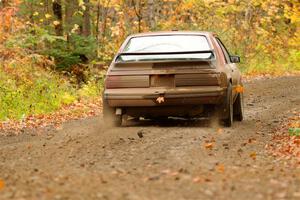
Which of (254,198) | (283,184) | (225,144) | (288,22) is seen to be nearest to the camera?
(254,198)

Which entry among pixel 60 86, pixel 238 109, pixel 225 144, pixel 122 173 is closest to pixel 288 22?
pixel 60 86

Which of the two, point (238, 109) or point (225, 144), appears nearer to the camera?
point (225, 144)

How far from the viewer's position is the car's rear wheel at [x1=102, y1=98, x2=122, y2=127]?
35.6 ft

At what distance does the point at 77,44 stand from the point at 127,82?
9.98m

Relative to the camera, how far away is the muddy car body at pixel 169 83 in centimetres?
1040

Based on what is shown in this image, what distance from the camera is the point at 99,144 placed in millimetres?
9094

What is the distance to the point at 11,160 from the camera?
8.09 meters

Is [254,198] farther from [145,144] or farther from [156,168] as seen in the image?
[145,144]

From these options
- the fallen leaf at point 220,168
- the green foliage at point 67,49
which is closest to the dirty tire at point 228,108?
the fallen leaf at point 220,168

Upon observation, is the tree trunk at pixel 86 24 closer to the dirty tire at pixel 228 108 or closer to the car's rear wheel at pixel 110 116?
the car's rear wheel at pixel 110 116

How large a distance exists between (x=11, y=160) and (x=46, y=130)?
374 centimetres

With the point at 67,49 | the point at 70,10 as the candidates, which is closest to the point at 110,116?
the point at 67,49

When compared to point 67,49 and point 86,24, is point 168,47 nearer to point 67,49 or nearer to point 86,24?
point 67,49

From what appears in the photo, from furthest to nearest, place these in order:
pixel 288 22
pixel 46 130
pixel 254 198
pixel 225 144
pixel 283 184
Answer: pixel 288 22
pixel 46 130
pixel 225 144
pixel 283 184
pixel 254 198
